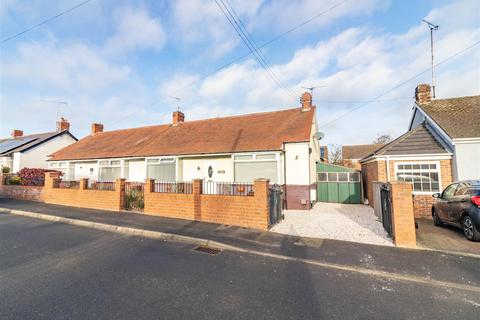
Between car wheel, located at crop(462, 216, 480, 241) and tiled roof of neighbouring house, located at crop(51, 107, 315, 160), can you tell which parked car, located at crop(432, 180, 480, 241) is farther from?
tiled roof of neighbouring house, located at crop(51, 107, 315, 160)

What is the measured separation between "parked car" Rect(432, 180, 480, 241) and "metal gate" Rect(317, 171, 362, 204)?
619 cm

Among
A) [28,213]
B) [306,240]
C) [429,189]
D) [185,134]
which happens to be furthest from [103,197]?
[429,189]

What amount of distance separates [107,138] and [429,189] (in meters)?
22.6

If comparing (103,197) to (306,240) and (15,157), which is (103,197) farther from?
(15,157)

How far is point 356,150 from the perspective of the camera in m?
44.0

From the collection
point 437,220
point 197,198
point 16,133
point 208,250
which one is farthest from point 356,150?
point 16,133

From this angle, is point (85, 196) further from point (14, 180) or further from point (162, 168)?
point (14, 180)

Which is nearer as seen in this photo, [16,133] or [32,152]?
[32,152]

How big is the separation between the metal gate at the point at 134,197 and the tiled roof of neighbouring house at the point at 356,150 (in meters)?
39.4

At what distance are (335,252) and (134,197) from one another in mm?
8772

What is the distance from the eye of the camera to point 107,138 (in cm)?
2008

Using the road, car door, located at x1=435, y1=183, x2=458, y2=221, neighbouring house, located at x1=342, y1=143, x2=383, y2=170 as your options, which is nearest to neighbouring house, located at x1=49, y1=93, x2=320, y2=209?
car door, located at x1=435, y1=183, x2=458, y2=221

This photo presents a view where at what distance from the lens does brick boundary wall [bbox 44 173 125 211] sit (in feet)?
35.1

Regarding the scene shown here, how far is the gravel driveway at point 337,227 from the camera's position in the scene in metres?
6.64
